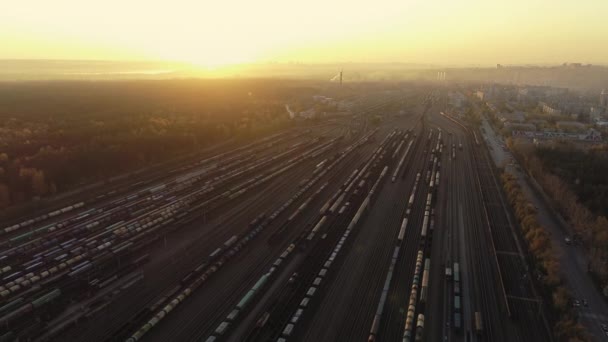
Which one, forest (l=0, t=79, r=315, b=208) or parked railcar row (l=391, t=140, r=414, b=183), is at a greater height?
forest (l=0, t=79, r=315, b=208)

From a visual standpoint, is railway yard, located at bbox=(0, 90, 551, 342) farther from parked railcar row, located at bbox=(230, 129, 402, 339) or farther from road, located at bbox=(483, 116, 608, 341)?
road, located at bbox=(483, 116, 608, 341)

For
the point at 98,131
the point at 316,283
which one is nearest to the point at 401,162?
the point at 316,283

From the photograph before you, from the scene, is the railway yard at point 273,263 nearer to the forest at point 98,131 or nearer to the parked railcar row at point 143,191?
the parked railcar row at point 143,191

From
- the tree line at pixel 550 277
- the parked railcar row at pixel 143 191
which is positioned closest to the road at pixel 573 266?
the tree line at pixel 550 277

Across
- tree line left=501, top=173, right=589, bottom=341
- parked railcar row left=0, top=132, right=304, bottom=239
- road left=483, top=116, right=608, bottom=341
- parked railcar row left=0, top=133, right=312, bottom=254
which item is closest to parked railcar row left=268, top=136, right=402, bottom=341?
tree line left=501, top=173, right=589, bottom=341

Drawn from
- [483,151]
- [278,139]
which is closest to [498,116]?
[483,151]
